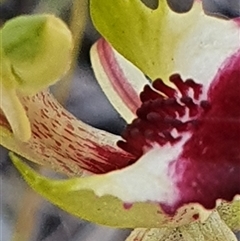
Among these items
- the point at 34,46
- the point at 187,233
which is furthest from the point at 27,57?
the point at 187,233

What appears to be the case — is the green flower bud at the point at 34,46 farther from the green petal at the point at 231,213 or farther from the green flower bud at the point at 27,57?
the green petal at the point at 231,213

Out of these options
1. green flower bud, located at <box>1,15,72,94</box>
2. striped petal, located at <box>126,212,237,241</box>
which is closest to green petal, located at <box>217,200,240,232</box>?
striped petal, located at <box>126,212,237,241</box>

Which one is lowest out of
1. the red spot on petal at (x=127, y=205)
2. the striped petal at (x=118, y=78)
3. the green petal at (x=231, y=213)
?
the green petal at (x=231, y=213)

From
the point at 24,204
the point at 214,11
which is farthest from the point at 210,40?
the point at 24,204

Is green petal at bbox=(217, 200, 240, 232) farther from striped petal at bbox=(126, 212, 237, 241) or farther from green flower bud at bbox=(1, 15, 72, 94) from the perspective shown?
green flower bud at bbox=(1, 15, 72, 94)

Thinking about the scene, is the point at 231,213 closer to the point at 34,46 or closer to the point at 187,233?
the point at 187,233

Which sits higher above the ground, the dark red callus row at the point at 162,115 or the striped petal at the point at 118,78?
the striped petal at the point at 118,78

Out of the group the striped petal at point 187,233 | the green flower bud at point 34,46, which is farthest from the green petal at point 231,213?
the green flower bud at point 34,46

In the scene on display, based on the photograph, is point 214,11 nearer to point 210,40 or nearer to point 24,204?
point 210,40
